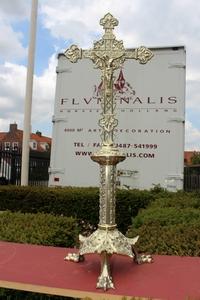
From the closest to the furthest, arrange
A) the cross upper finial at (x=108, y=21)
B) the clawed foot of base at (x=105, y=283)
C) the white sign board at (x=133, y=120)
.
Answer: the clawed foot of base at (x=105, y=283), the cross upper finial at (x=108, y=21), the white sign board at (x=133, y=120)

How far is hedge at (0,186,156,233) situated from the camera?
33.2 feet

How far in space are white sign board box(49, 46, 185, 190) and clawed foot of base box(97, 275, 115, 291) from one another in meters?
7.17

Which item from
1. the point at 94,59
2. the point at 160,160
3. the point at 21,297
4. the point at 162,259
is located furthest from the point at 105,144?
the point at 160,160

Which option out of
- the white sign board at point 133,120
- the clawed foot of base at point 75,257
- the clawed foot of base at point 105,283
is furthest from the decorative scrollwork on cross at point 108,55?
the white sign board at point 133,120

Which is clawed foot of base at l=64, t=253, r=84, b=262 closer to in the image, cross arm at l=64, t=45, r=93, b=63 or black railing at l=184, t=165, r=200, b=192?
cross arm at l=64, t=45, r=93, b=63

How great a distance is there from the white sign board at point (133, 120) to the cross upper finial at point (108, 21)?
6271 mm

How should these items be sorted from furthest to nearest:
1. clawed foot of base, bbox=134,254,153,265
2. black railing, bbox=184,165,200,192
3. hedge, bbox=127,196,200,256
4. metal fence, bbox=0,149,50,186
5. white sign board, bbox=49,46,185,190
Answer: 1. metal fence, bbox=0,149,50,186
2. black railing, bbox=184,165,200,192
3. white sign board, bbox=49,46,185,190
4. hedge, bbox=127,196,200,256
5. clawed foot of base, bbox=134,254,153,265

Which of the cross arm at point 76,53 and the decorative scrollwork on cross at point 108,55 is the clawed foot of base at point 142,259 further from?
the cross arm at point 76,53

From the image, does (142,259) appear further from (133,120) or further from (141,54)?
(133,120)

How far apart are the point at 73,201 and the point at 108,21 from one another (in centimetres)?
731

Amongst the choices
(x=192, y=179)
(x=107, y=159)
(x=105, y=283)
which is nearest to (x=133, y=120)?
(x=192, y=179)

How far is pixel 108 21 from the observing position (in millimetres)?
3447

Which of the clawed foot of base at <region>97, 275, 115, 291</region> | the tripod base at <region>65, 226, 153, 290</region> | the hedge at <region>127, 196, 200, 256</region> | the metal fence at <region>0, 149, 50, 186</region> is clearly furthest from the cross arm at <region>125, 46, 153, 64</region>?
the metal fence at <region>0, 149, 50, 186</region>

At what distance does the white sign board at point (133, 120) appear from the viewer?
1001 centimetres
